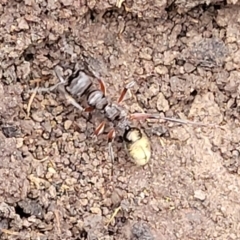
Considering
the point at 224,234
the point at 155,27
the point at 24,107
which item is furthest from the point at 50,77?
the point at 224,234

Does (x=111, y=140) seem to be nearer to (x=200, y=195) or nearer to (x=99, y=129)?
(x=99, y=129)

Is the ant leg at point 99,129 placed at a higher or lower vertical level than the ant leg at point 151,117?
lower

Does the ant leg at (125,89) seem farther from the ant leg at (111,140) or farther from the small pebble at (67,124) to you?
the small pebble at (67,124)

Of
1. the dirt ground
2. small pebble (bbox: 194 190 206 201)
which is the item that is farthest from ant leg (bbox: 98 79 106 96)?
small pebble (bbox: 194 190 206 201)

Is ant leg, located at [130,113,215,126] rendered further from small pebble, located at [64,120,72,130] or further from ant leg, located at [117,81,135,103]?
small pebble, located at [64,120,72,130]

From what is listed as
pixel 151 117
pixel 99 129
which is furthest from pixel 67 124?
pixel 151 117

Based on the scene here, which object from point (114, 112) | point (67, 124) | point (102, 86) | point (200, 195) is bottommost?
point (200, 195)

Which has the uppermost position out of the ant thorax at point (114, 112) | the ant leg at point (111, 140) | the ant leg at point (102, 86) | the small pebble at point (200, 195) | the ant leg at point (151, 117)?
the ant leg at point (102, 86)

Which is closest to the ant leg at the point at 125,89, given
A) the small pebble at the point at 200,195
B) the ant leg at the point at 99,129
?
the ant leg at the point at 99,129

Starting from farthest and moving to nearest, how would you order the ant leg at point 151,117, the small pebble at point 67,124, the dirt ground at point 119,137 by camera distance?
the ant leg at point 151,117 → the small pebble at point 67,124 → the dirt ground at point 119,137
